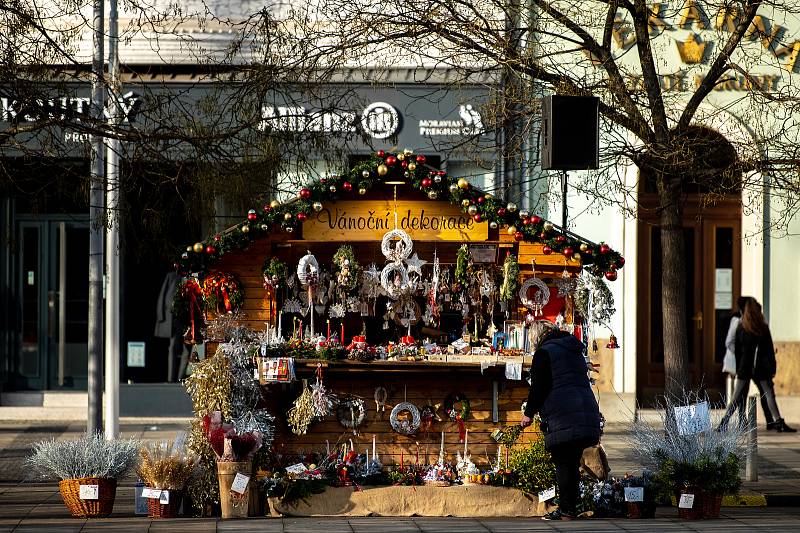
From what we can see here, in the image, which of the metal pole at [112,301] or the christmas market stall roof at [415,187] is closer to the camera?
the christmas market stall roof at [415,187]

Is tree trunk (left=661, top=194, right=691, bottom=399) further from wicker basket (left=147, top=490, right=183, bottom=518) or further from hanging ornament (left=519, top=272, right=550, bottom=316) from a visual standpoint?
wicker basket (left=147, top=490, right=183, bottom=518)

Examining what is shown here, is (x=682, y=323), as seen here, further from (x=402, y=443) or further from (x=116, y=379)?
(x=116, y=379)

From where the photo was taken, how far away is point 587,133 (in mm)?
11453

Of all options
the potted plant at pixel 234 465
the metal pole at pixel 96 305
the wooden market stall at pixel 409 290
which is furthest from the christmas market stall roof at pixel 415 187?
the metal pole at pixel 96 305

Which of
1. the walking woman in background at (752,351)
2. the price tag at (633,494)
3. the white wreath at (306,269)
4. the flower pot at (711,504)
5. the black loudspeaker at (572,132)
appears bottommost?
the flower pot at (711,504)

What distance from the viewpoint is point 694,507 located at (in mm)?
11250

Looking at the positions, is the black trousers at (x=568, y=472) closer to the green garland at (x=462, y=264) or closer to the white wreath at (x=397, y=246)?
the green garland at (x=462, y=264)

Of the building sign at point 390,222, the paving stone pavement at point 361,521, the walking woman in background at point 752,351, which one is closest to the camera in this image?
the paving stone pavement at point 361,521

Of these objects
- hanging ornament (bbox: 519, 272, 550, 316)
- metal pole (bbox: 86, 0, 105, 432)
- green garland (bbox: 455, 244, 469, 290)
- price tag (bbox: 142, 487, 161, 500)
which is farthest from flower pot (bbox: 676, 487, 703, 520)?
metal pole (bbox: 86, 0, 105, 432)

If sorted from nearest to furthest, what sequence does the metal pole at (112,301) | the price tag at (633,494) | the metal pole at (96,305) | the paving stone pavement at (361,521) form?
the paving stone pavement at (361,521)
the price tag at (633,494)
the metal pole at (96,305)
the metal pole at (112,301)

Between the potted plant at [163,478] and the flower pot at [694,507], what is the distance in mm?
4179

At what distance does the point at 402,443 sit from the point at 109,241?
551 centimetres

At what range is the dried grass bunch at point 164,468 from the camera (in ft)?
36.2

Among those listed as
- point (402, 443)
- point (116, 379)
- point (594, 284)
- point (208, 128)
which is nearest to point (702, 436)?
point (594, 284)
